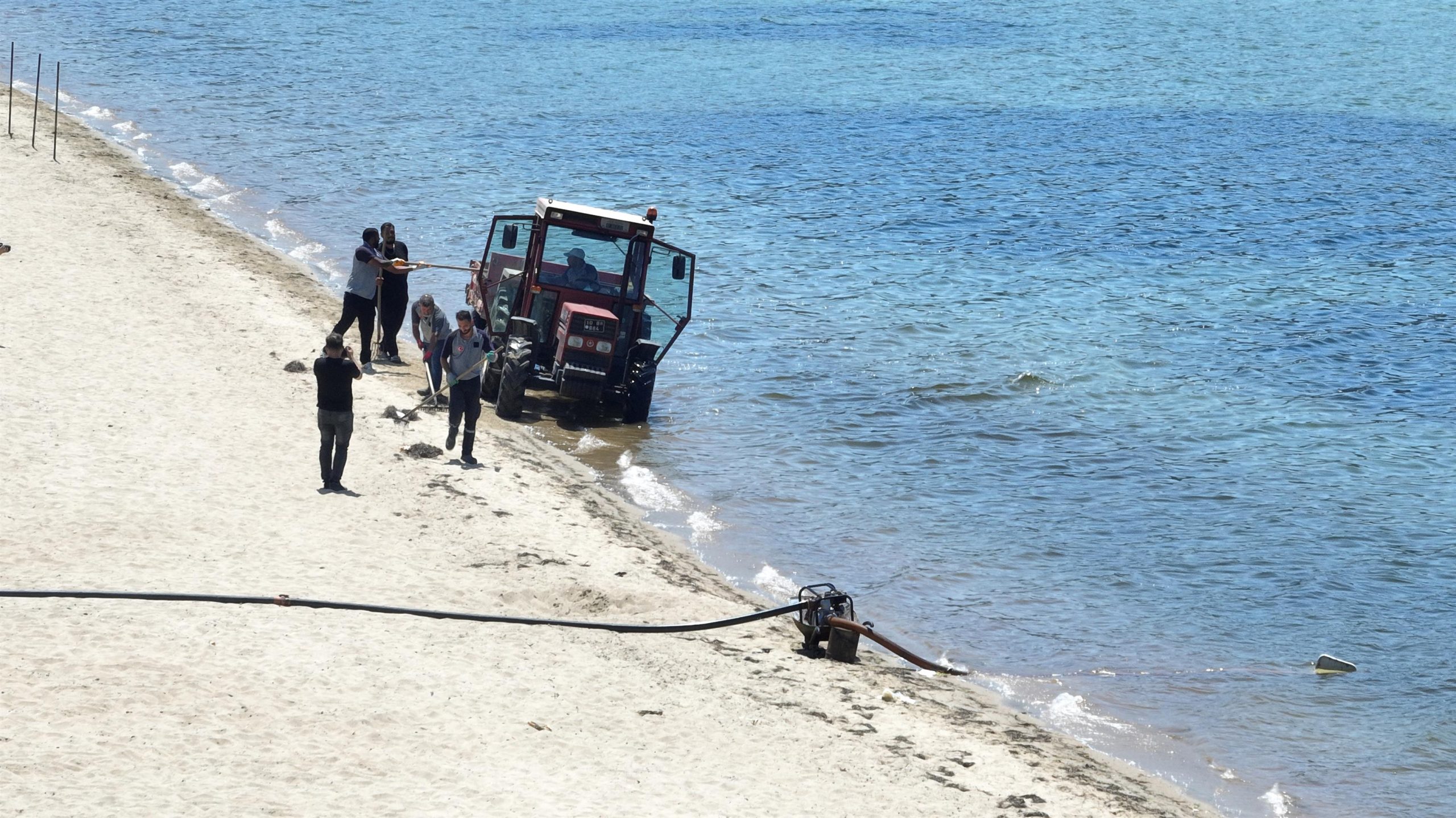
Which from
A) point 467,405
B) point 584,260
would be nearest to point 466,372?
point 467,405

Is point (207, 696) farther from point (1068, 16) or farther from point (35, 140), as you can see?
point (1068, 16)

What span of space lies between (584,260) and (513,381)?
1.83 metres

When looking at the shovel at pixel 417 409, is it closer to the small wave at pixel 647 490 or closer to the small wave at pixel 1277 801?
the small wave at pixel 647 490

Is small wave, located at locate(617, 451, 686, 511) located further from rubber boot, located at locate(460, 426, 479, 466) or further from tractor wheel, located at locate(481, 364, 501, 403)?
tractor wheel, located at locate(481, 364, 501, 403)

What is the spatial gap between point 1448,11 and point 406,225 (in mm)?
60066

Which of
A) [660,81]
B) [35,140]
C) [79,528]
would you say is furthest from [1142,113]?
[79,528]

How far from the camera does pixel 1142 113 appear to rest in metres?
44.9

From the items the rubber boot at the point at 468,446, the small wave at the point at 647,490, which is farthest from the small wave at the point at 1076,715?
the rubber boot at the point at 468,446

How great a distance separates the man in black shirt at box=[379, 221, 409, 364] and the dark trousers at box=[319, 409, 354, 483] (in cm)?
487

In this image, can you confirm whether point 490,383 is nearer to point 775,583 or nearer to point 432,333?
point 432,333

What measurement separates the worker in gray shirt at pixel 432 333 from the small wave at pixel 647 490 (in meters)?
2.37

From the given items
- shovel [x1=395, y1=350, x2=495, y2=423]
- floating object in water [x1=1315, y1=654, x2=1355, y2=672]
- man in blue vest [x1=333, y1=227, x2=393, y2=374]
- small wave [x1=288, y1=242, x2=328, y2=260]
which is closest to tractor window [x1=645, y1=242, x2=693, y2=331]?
shovel [x1=395, y1=350, x2=495, y2=423]

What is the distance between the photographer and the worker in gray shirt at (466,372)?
48.2 ft

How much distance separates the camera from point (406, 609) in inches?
433
